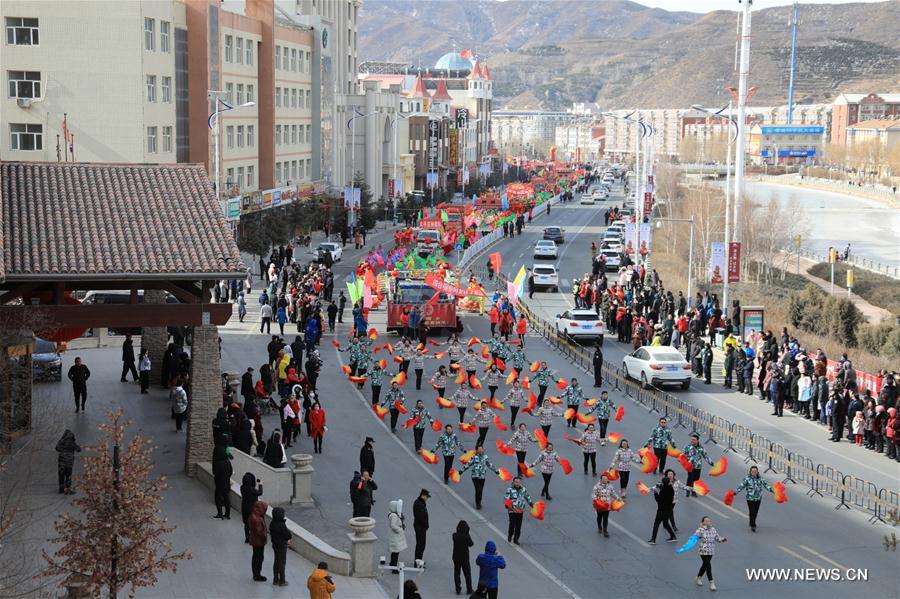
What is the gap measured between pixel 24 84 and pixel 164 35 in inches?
302

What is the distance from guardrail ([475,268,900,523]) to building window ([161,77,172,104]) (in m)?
27.0

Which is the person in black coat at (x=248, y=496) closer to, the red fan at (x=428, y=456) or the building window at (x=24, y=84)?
the red fan at (x=428, y=456)

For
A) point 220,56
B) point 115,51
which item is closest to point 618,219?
point 220,56

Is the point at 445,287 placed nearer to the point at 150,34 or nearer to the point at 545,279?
the point at 545,279

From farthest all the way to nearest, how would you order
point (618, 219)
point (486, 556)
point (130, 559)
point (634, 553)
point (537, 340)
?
1. point (618, 219)
2. point (537, 340)
3. point (634, 553)
4. point (486, 556)
5. point (130, 559)

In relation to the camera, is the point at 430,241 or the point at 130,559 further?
the point at 430,241

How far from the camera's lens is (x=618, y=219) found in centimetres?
8831

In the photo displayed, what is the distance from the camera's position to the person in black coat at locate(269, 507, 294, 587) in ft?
59.0

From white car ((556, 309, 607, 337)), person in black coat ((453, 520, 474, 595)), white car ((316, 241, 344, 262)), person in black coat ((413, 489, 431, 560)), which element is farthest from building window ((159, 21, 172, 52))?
person in black coat ((453, 520, 474, 595))

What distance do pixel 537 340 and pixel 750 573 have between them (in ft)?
75.8

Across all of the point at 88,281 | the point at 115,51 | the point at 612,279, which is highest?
the point at 115,51

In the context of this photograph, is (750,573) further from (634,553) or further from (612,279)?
(612,279)

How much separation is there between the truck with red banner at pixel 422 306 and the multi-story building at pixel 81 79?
1546cm

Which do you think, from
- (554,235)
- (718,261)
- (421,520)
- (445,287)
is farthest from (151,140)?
(421,520)
